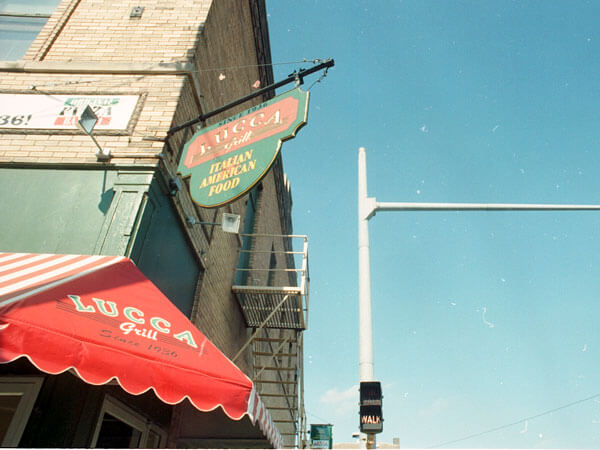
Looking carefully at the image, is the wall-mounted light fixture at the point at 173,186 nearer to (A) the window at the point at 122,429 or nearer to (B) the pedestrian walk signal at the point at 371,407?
(A) the window at the point at 122,429

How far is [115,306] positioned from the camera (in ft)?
14.0

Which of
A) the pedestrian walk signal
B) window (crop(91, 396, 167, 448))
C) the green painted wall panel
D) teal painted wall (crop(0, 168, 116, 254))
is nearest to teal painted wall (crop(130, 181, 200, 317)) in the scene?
the green painted wall panel

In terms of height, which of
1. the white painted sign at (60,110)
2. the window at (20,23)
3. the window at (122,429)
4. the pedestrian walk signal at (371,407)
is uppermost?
the window at (20,23)

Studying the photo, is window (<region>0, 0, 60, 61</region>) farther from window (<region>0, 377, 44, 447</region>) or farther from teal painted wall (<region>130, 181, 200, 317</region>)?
window (<region>0, 377, 44, 447</region>)

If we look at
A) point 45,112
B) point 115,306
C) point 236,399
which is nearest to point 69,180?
point 45,112

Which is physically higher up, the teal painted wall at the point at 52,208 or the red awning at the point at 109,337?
the teal painted wall at the point at 52,208

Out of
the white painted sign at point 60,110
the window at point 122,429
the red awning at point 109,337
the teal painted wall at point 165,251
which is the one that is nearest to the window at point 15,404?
the window at point 122,429

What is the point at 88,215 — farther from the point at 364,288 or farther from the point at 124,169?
the point at 364,288

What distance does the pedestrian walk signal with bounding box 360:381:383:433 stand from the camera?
5312 millimetres

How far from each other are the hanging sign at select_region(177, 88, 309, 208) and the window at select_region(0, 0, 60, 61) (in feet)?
15.4

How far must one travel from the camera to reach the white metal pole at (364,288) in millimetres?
6023

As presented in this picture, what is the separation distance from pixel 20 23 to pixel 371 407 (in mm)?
9607

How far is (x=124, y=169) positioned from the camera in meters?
6.31

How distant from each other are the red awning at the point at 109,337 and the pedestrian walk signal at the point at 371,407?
4.41 feet
